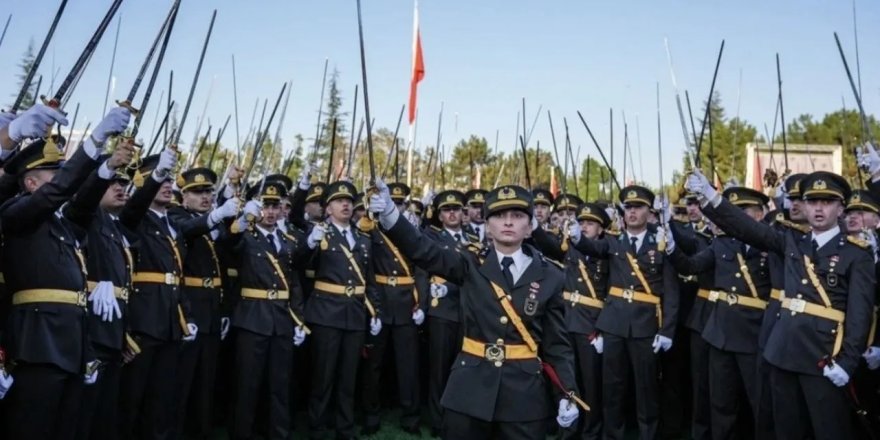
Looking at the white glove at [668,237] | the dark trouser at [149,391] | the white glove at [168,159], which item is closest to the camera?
the white glove at [168,159]

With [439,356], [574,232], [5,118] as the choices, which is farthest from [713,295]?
[5,118]

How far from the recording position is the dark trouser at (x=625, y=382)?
7.36m

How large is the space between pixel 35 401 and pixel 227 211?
2508 mm

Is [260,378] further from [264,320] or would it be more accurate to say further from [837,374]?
[837,374]

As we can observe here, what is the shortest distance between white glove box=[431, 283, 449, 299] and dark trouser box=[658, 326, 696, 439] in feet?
8.41

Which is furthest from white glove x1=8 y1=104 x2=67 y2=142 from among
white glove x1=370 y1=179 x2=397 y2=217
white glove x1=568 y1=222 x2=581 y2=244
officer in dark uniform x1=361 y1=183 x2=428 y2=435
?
white glove x1=568 y1=222 x2=581 y2=244

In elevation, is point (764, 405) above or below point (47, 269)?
below

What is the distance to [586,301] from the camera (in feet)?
26.9

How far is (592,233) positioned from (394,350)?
9.04 ft

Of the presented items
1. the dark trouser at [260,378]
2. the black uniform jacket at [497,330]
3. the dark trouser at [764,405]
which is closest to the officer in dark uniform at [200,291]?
the dark trouser at [260,378]

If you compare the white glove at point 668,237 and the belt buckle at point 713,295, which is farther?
the belt buckle at point 713,295

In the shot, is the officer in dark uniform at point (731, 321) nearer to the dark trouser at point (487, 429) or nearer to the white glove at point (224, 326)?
the dark trouser at point (487, 429)

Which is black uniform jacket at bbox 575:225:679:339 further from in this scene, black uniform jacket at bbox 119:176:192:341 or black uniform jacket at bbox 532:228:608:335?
black uniform jacket at bbox 119:176:192:341

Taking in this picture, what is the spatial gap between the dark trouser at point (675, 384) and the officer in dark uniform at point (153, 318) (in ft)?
17.0
